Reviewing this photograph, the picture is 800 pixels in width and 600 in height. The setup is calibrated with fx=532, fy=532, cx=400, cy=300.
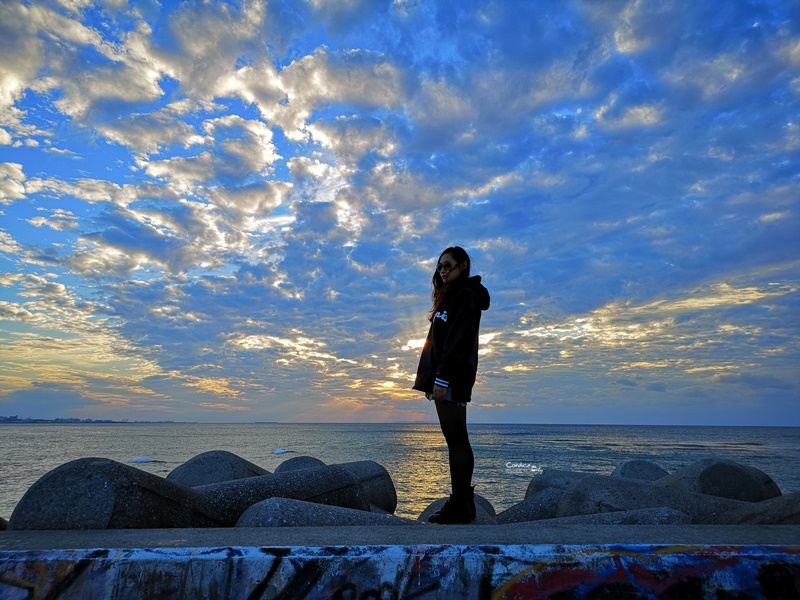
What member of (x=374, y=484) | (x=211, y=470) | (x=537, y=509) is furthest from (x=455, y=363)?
(x=211, y=470)

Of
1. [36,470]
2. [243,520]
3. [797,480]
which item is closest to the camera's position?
[243,520]

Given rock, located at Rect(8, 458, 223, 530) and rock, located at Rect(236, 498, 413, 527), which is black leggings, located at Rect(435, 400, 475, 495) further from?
rock, located at Rect(8, 458, 223, 530)

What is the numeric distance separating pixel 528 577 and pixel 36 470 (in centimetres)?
2829

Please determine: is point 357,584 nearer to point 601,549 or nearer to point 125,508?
point 601,549

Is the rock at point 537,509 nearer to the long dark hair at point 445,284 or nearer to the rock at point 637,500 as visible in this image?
the rock at point 637,500

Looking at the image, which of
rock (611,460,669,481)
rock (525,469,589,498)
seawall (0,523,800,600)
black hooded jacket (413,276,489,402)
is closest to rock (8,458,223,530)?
seawall (0,523,800,600)

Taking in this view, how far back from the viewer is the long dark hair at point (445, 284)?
4480 millimetres

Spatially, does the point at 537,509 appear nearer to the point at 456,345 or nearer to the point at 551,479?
the point at 551,479

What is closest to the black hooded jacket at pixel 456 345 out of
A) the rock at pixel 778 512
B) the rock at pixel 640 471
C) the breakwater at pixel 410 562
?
the breakwater at pixel 410 562

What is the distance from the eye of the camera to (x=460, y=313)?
4.27 meters

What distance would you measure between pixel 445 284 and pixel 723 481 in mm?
6350

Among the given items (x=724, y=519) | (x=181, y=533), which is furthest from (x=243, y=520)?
A: (x=724, y=519)

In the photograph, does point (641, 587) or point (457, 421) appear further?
point (457, 421)

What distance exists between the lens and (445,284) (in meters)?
4.58
